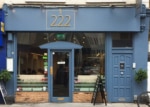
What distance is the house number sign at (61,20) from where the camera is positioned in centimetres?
1340

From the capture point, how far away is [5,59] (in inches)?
533

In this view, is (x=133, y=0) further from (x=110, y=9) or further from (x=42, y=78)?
(x=42, y=78)

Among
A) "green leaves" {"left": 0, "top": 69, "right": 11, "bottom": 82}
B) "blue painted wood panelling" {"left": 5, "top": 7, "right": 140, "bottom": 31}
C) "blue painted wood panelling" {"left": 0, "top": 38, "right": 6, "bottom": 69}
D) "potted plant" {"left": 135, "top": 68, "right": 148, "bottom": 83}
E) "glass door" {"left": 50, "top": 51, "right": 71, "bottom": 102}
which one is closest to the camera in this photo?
"green leaves" {"left": 0, "top": 69, "right": 11, "bottom": 82}

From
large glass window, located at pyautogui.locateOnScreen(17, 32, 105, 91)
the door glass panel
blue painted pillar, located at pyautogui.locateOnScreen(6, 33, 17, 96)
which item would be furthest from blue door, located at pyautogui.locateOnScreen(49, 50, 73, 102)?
blue painted pillar, located at pyautogui.locateOnScreen(6, 33, 17, 96)

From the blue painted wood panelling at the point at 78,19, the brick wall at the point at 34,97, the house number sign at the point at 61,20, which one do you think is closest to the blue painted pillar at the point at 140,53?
the blue painted wood panelling at the point at 78,19

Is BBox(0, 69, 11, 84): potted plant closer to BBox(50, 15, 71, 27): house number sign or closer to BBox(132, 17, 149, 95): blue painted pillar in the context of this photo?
BBox(50, 15, 71, 27): house number sign

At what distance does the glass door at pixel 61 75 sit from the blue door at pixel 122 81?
1823mm

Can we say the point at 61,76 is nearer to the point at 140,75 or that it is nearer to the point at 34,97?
the point at 34,97

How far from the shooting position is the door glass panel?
1383cm

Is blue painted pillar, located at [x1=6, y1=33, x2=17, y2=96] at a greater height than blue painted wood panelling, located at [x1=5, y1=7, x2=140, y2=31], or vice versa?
blue painted wood panelling, located at [x1=5, y1=7, x2=140, y2=31]

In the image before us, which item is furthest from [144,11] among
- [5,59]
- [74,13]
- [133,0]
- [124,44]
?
[5,59]

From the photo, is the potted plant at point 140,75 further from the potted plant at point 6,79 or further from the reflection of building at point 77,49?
the potted plant at point 6,79

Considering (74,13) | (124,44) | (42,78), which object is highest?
(74,13)

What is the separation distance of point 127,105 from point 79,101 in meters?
1.89
